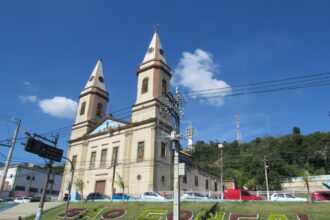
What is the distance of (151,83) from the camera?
137ft

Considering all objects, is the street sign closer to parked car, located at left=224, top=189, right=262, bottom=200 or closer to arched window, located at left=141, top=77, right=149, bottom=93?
parked car, located at left=224, top=189, right=262, bottom=200

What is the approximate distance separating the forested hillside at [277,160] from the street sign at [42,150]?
33644 mm

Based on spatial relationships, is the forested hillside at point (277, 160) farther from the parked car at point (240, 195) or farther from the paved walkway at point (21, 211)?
the paved walkway at point (21, 211)

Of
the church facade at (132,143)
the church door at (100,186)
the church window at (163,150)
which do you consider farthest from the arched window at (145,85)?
the church door at (100,186)

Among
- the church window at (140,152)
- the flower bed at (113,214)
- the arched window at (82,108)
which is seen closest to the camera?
the flower bed at (113,214)

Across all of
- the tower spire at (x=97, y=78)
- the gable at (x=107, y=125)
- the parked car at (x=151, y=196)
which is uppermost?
the tower spire at (x=97, y=78)

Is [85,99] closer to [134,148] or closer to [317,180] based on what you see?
[134,148]

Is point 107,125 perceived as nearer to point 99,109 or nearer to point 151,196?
point 99,109

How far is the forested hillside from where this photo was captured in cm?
5895

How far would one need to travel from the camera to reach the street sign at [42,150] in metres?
20.4

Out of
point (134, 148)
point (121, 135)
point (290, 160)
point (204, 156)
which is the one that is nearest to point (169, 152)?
point (134, 148)

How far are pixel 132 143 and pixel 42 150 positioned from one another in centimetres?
1895

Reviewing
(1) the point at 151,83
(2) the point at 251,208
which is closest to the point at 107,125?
(1) the point at 151,83

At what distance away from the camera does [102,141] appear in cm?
4391
